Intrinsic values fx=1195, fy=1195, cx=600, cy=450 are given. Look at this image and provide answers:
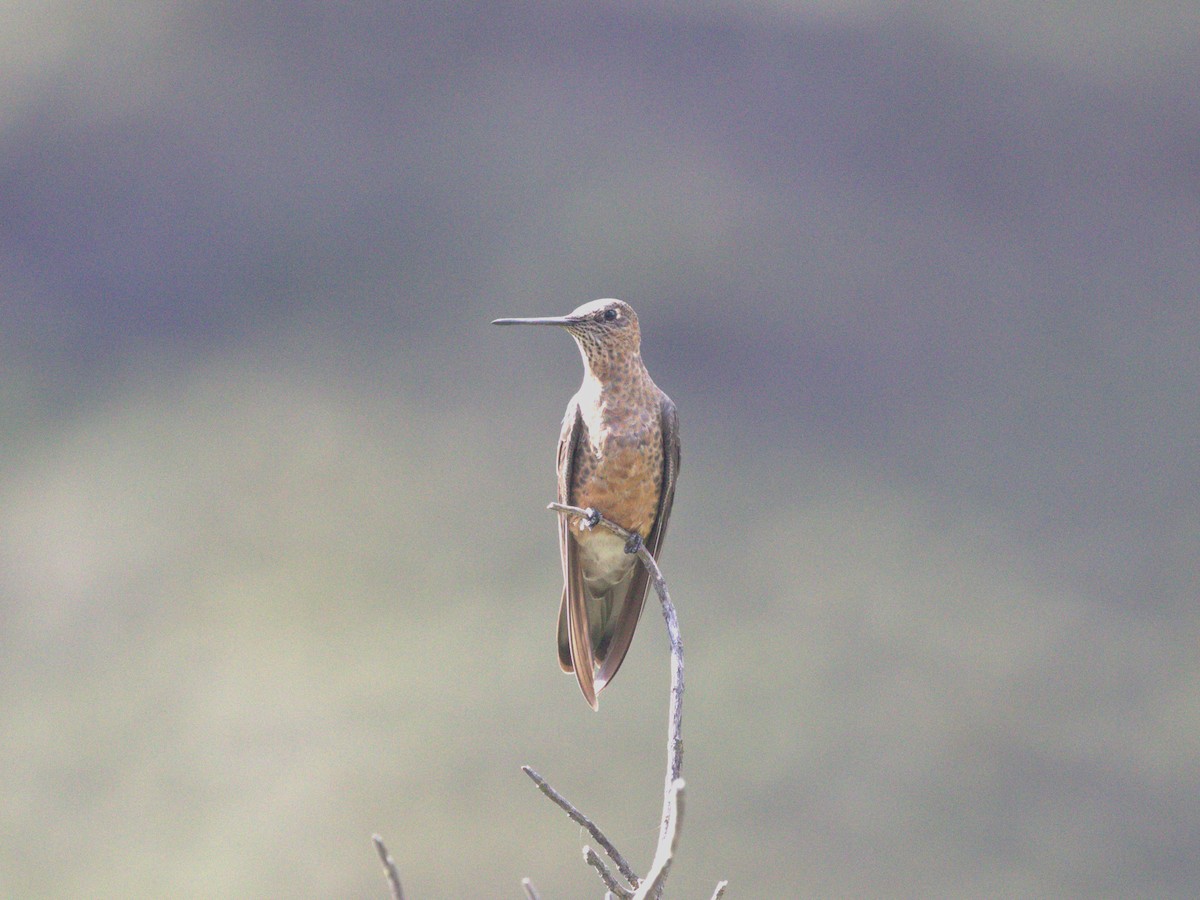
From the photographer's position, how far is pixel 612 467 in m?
2.10

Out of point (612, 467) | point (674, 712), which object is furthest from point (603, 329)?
point (674, 712)

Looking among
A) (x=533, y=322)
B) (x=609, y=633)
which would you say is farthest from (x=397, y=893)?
(x=609, y=633)

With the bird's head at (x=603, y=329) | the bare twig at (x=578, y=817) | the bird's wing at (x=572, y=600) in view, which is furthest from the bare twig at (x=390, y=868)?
the bird's head at (x=603, y=329)

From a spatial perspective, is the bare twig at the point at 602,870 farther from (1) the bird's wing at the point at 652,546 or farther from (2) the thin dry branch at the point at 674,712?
(1) the bird's wing at the point at 652,546

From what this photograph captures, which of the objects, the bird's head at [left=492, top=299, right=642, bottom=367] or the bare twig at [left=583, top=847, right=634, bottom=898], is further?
the bird's head at [left=492, top=299, right=642, bottom=367]

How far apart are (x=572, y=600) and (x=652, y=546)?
0.33 meters

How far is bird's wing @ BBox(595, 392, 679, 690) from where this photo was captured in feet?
6.62

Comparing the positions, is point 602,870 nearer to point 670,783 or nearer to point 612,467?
point 670,783

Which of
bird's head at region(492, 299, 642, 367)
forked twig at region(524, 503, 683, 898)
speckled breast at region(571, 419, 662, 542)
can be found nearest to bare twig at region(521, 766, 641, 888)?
forked twig at region(524, 503, 683, 898)

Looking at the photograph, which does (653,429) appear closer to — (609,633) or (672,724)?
(609,633)

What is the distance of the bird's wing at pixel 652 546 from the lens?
2.02m

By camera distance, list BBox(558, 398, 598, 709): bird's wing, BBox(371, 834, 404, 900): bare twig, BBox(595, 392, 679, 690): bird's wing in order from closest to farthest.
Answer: BBox(371, 834, 404, 900): bare twig
BBox(558, 398, 598, 709): bird's wing
BBox(595, 392, 679, 690): bird's wing

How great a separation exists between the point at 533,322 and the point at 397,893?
1023 millimetres

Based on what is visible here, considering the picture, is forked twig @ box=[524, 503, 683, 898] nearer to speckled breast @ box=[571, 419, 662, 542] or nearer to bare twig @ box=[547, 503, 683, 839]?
bare twig @ box=[547, 503, 683, 839]
